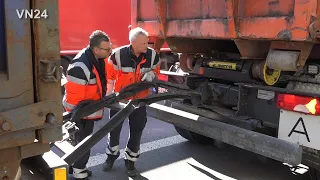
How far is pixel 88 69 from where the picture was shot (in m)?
3.35

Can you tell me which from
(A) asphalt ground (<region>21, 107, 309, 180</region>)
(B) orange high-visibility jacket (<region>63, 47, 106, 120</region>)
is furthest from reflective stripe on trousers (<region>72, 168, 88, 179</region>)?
(B) orange high-visibility jacket (<region>63, 47, 106, 120</region>)

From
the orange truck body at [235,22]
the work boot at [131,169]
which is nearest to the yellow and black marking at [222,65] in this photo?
the orange truck body at [235,22]

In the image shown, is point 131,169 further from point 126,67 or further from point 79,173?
point 126,67

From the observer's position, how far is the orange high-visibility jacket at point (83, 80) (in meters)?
3.31

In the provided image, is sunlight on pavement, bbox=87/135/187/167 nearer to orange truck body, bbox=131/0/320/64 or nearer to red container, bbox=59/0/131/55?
orange truck body, bbox=131/0/320/64

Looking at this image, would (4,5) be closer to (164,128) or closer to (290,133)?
(290,133)

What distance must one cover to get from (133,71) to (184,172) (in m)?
1.31

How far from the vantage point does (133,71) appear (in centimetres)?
387

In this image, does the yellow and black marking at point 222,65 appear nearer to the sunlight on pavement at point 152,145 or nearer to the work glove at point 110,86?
the work glove at point 110,86

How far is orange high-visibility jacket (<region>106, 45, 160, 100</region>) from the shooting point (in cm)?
386

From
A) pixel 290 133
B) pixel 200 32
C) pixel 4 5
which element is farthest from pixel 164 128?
pixel 4 5

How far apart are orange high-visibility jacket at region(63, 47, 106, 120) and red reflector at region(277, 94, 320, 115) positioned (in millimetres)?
1656

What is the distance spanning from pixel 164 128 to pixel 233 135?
8.93 feet

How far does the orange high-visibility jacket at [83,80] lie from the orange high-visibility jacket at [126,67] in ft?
1.26
